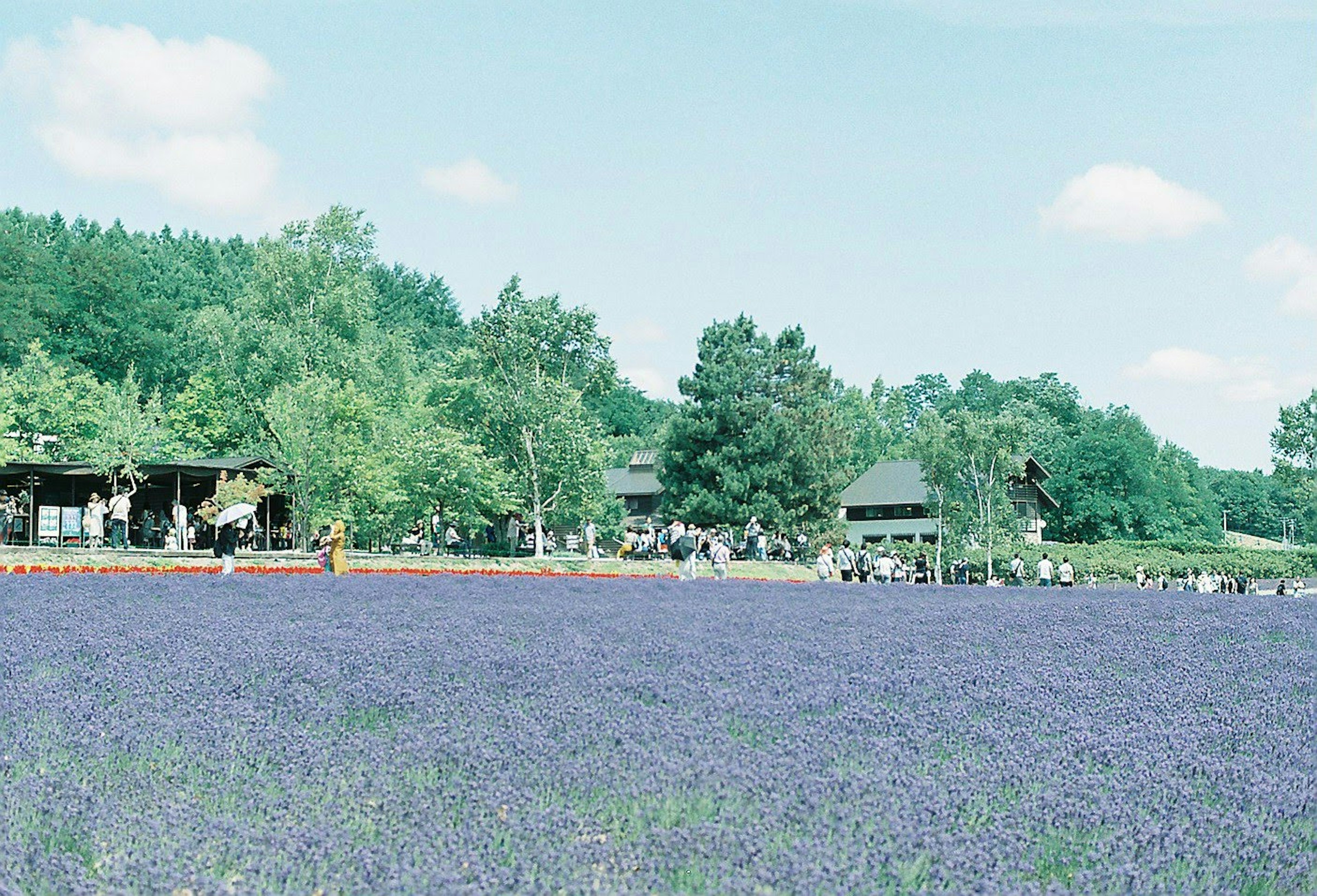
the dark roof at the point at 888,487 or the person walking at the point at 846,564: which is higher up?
the dark roof at the point at 888,487

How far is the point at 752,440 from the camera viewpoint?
6309cm

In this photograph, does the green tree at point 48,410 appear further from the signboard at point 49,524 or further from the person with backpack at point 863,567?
the person with backpack at point 863,567

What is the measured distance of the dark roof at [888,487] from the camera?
88.6 metres

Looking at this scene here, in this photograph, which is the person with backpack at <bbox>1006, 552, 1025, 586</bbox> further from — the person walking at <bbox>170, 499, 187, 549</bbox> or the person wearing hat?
the person walking at <bbox>170, 499, 187, 549</bbox>

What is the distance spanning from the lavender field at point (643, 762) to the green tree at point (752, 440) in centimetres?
4934

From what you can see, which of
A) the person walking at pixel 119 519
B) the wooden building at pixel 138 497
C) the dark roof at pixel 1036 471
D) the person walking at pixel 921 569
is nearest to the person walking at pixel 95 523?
the person walking at pixel 119 519

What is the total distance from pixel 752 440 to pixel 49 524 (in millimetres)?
33557

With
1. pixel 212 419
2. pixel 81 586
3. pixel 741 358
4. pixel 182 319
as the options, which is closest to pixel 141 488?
pixel 212 419

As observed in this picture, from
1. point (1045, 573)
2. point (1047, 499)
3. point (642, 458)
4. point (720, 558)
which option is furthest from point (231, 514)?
point (642, 458)

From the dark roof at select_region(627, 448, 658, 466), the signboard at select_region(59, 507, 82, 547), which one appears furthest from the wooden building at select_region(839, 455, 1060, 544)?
the signboard at select_region(59, 507, 82, 547)

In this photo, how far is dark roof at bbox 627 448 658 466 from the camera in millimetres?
102938

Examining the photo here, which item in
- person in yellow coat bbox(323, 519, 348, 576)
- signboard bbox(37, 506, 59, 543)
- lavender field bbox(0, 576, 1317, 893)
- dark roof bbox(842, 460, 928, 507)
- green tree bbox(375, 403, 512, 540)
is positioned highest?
dark roof bbox(842, 460, 928, 507)

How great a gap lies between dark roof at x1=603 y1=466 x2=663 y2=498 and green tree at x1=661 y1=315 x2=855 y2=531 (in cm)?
2857

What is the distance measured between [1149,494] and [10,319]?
73476mm
